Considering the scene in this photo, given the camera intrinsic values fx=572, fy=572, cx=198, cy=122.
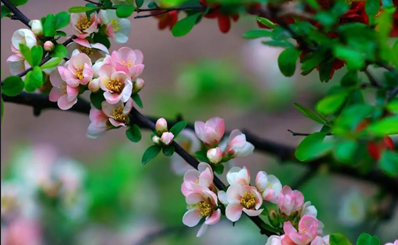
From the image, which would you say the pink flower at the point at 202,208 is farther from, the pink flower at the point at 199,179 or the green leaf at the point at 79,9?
the green leaf at the point at 79,9

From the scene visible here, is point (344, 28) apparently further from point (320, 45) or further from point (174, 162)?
point (174, 162)

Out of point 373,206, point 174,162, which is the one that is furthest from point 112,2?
point 373,206

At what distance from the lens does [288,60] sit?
0.45m

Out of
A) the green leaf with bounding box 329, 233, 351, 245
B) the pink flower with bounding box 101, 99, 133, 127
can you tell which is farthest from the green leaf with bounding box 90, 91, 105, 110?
the green leaf with bounding box 329, 233, 351, 245

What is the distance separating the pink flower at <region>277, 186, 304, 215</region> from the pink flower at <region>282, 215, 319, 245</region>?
0.02 meters

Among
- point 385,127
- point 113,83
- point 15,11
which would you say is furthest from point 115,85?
point 385,127

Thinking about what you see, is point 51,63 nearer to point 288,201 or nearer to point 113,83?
point 113,83

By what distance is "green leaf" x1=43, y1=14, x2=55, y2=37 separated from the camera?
19.0 inches

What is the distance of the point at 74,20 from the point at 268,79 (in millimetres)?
1204

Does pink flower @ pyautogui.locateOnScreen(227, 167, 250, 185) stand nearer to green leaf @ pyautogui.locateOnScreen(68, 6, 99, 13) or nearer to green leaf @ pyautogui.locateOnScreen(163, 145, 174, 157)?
green leaf @ pyautogui.locateOnScreen(163, 145, 174, 157)

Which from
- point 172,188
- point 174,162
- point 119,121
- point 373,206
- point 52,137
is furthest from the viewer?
point 52,137

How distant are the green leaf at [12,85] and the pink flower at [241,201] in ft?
0.61


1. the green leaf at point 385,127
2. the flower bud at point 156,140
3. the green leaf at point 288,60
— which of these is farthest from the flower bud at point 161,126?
the green leaf at point 385,127

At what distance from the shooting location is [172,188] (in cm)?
159
